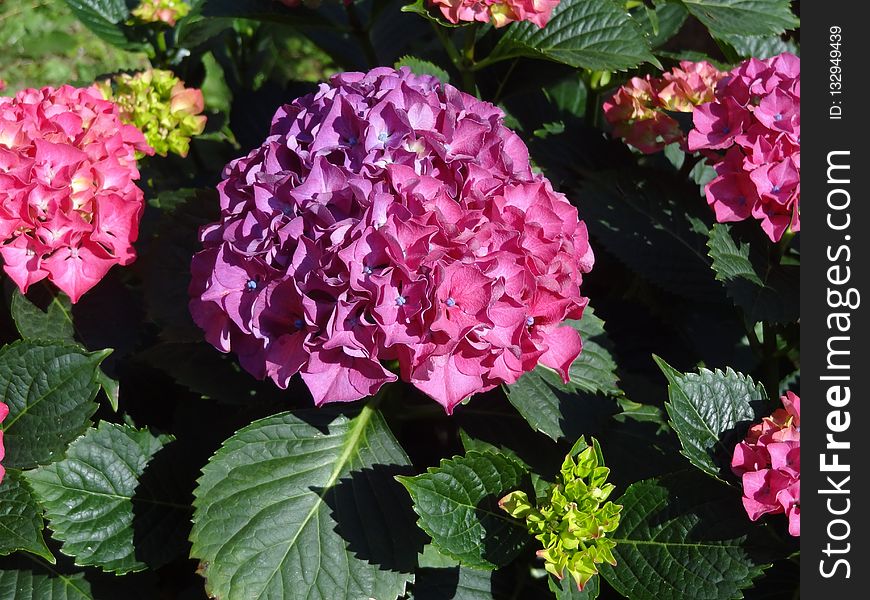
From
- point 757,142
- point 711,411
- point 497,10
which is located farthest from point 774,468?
point 497,10

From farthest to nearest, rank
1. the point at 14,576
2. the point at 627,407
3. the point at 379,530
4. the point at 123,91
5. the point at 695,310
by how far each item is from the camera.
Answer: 1. the point at 695,310
2. the point at 123,91
3. the point at 627,407
4. the point at 14,576
5. the point at 379,530

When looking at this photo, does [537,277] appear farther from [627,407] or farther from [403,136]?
[627,407]

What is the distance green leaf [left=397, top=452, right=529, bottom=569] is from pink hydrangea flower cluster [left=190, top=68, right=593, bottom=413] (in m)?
0.16

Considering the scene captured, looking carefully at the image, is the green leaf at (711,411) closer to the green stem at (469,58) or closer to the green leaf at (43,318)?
the green stem at (469,58)

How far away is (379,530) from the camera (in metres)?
1.69

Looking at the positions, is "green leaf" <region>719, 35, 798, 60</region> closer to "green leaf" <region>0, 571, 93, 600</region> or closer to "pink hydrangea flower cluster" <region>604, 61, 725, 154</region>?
"pink hydrangea flower cluster" <region>604, 61, 725, 154</region>

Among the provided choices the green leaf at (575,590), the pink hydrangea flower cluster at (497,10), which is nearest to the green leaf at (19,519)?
the green leaf at (575,590)

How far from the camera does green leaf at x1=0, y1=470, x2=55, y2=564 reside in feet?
4.91

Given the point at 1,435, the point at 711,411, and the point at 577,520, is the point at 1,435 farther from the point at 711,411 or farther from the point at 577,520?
the point at 711,411

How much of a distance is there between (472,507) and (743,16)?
1490 millimetres

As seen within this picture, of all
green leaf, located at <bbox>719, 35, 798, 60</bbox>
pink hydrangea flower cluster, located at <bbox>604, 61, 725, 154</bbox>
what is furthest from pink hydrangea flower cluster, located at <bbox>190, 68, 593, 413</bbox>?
green leaf, located at <bbox>719, 35, 798, 60</bbox>

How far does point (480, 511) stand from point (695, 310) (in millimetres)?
1108

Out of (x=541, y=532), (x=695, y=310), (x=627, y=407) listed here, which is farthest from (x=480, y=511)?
(x=695, y=310)

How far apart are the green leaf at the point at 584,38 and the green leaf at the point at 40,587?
4.83ft
